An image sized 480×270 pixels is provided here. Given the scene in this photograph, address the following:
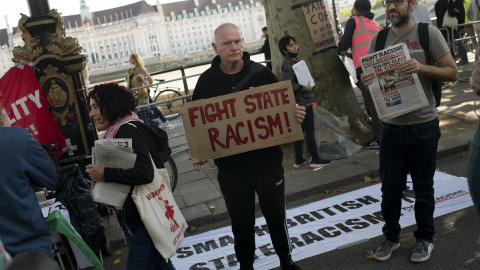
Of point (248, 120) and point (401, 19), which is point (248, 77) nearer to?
point (248, 120)

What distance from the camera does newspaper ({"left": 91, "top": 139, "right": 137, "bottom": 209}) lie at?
3311 mm

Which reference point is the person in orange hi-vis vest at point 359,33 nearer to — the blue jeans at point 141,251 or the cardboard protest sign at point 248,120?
the cardboard protest sign at point 248,120

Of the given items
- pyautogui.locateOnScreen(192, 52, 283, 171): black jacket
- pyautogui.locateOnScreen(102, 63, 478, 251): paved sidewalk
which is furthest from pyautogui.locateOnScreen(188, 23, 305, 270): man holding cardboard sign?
pyautogui.locateOnScreen(102, 63, 478, 251): paved sidewalk

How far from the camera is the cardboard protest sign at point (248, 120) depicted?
145 inches

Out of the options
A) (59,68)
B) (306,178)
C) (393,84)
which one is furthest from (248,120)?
(59,68)

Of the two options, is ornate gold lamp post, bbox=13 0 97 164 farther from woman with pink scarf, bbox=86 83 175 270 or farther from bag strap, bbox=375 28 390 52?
bag strap, bbox=375 28 390 52

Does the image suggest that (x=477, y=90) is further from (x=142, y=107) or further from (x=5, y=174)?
(x=142, y=107)

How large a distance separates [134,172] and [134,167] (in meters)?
0.04

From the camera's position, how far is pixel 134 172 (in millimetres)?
3281

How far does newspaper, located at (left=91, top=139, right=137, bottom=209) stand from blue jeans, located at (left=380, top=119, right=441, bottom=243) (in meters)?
1.91

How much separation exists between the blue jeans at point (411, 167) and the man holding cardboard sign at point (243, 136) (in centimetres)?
79

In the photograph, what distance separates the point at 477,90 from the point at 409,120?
1.27m

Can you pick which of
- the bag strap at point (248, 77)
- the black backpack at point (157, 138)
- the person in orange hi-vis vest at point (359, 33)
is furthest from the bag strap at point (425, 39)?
the person in orange hi-vis vest at point (359, 33)

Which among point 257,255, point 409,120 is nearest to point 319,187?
point 257,255
